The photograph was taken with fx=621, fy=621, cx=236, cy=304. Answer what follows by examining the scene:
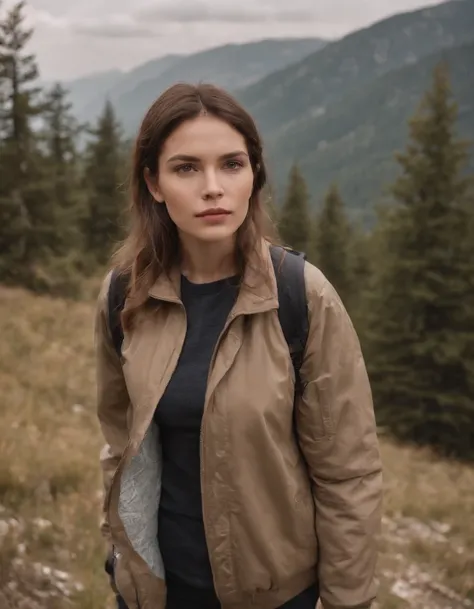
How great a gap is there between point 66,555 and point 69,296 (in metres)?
13.2

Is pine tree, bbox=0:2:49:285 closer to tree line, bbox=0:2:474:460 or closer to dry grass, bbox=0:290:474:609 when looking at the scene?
tree line, bbox=0:2:474:460

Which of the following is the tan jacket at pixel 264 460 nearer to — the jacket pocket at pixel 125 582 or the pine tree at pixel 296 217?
the jacket pocket at pixel 125 582

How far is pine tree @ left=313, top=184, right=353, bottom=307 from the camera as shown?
87.3 ft

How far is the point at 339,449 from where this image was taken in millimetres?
2012

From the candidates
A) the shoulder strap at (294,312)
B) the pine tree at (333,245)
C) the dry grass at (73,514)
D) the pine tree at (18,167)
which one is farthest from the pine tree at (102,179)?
the shoulder strap at (294,312)

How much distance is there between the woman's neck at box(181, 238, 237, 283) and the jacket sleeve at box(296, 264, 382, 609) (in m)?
0.30

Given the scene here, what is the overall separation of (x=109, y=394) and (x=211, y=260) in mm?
681

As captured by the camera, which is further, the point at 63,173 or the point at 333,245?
the point at 333,245

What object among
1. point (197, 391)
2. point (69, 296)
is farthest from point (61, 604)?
point (69, 296)

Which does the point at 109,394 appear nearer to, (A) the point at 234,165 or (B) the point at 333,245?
(A) the point at 234,165

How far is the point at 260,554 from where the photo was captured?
207cm

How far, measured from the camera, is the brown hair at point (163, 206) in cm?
201

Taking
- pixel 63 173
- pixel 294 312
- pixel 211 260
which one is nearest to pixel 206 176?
pixel 211 260

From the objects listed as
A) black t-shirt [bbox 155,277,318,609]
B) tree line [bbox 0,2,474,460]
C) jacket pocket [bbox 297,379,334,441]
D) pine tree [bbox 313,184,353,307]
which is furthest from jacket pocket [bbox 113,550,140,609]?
pine tree [bbox 313,184,353,307]
